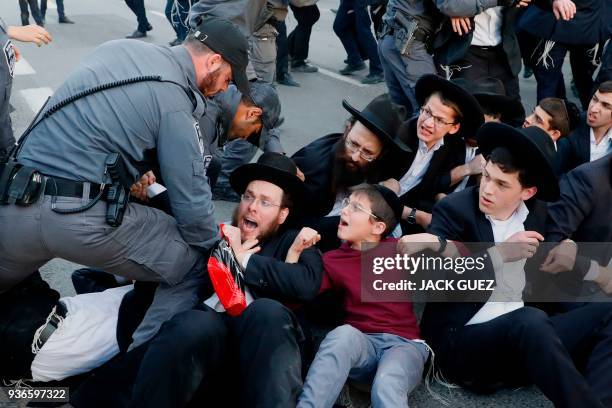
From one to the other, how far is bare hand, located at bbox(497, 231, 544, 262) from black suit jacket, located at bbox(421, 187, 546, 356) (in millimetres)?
62

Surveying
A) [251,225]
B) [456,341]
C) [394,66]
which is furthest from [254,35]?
[456,341]

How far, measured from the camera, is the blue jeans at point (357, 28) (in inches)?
286

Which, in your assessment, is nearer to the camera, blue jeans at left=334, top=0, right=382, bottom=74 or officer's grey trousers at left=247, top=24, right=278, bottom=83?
officer's grey trousers at left=247, top=24, right=278, bottom=83

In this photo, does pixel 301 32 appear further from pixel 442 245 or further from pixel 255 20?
pixel 442 245

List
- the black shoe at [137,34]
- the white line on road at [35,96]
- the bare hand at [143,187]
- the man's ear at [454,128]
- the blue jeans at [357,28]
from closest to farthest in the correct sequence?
the bare hand at [143,187], the man's ear at [454,128], the white line on road at [35,96], the blue jeans at [357,28], the black shoe at [137,34]

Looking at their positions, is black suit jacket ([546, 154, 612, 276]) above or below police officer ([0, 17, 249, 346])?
below

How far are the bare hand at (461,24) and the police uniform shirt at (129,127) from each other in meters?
2.27

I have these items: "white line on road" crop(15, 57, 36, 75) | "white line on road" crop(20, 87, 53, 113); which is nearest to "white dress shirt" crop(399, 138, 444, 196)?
"white line on road" crop(20, 87, 53, 113)

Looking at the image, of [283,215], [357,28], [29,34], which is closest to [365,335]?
[283,215]

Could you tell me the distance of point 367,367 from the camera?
2811 millimetres

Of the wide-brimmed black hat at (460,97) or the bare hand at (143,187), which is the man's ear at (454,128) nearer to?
the wide-brimmed black hat at (460,97)

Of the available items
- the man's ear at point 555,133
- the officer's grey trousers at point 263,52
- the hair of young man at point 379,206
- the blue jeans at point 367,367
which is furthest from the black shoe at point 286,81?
the blue jeans at point 367,367

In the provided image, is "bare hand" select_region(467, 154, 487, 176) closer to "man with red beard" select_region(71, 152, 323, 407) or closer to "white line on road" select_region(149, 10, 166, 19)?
"man with red beard" select_region(71, 152, 323, 407)

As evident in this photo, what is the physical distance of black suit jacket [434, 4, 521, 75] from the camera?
14.9ft
